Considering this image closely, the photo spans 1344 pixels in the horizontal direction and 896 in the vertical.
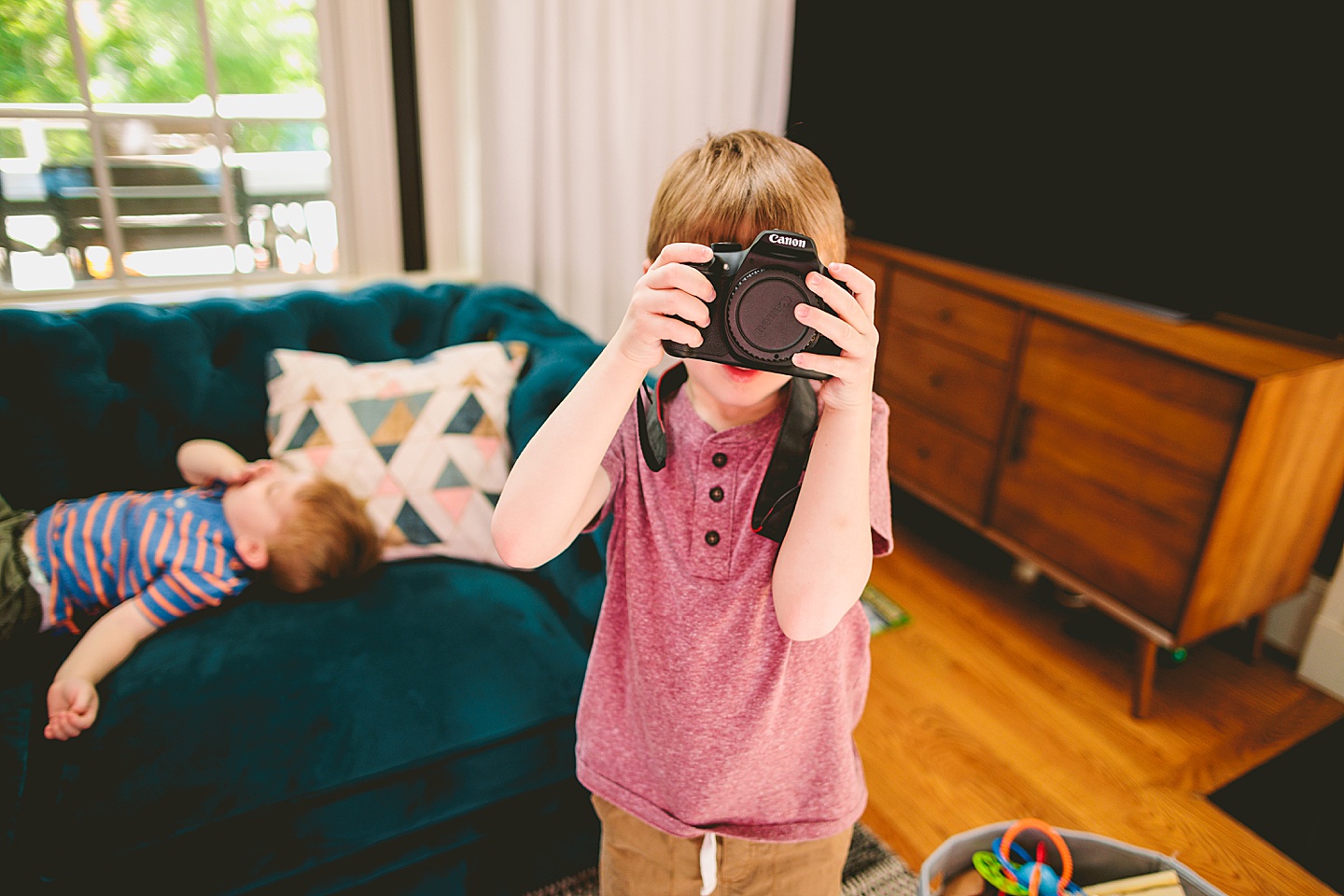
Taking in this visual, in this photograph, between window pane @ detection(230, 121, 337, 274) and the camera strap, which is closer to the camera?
the camera strap

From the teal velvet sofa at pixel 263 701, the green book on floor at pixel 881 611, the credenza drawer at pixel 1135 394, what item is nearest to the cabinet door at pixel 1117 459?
the credenza drawer at pixel 1135 394

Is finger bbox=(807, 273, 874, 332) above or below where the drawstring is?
above

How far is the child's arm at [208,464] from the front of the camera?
58.0 inches

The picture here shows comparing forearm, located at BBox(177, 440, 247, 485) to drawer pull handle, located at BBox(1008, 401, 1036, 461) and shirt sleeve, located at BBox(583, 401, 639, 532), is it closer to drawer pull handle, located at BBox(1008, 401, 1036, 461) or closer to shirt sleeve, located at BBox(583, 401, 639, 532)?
shirt sleeve, located at BBox(583, 401, 639, 532)

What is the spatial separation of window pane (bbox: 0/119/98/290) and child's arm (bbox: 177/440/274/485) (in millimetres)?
755

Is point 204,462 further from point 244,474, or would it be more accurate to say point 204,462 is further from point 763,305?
point 763,305

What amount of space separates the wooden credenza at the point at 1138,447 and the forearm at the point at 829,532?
1.19m

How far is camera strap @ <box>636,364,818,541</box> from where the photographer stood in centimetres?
73

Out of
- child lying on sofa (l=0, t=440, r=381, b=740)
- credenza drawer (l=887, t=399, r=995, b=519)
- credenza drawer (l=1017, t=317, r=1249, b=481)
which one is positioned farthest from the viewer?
credenza drawer (l=887, t=399, r=995, b=519)

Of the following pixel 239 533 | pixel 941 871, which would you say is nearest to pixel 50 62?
pixel 239 533

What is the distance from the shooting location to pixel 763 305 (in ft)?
2.06

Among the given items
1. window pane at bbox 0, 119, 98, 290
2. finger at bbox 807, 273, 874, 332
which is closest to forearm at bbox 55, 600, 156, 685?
window pane at bbox 0, 119, 98, 290

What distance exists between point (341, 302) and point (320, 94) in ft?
2.20

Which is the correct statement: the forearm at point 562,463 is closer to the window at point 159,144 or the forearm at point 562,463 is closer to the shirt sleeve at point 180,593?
the shirt sleeve at point 180,593
